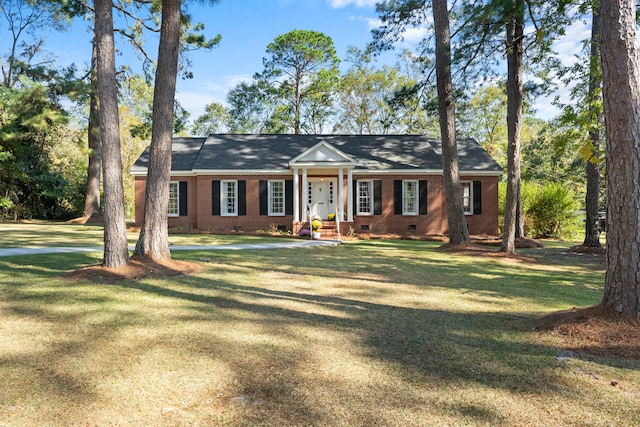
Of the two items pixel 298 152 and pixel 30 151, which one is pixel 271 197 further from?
pixel 30 151

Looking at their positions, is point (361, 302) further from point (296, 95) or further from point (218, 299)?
point (296, 95)

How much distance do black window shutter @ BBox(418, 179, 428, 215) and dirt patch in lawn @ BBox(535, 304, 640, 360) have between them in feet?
52.8

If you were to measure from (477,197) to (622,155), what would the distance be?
17317 millimetres

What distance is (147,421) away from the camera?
2.82 meters

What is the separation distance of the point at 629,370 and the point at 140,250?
816 centimetres

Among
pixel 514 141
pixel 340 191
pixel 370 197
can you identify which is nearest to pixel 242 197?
pixel 340 191

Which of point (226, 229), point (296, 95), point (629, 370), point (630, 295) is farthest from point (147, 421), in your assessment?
point (296, 95)

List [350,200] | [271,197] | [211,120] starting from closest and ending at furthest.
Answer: [350,200] < [271,197] < [211,120]

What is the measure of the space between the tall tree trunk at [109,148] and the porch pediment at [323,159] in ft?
37.9

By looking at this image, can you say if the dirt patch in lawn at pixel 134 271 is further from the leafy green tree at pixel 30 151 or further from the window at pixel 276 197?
the leafy green tree at pixel 30 151

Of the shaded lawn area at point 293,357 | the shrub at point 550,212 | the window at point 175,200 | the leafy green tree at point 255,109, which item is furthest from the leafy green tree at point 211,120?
the shaded lawn area at point 293,357

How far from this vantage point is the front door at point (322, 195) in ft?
68.9

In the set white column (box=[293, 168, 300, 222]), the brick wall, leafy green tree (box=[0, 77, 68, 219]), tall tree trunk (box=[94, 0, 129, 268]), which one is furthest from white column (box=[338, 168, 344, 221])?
leafy green tree (box=[0, 77, 68, 219])

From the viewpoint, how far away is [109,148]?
304 inches
